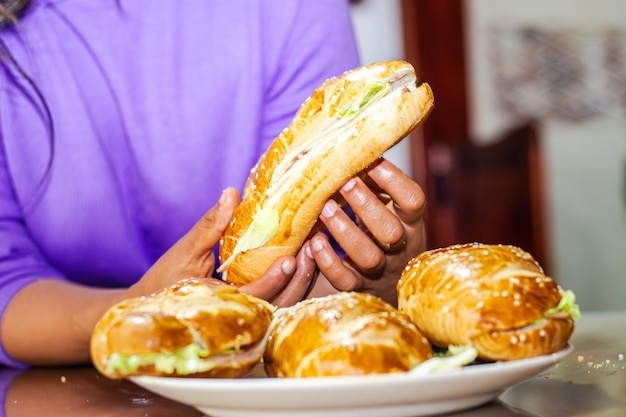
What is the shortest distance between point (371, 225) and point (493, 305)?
0.39 meters

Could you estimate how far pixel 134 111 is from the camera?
1.54m

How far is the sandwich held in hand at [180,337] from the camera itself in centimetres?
69

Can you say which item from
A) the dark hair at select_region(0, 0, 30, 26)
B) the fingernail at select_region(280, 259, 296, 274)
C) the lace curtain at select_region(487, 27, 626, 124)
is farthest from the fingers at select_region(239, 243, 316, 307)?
Answer: the lace curtain at select_region(487, 27, 626, 124)

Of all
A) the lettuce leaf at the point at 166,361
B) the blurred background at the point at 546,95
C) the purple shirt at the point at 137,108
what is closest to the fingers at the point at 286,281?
the lettuce leaf at the point at 166,361

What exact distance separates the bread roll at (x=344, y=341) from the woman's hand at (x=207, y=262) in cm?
30

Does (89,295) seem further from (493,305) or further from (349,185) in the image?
(493,305)

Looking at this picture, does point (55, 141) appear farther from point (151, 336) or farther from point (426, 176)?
point (426, 176)

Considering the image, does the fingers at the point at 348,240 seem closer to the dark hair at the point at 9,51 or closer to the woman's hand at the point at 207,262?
the woman's hand at the point at 207,262

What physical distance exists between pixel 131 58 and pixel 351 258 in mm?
687

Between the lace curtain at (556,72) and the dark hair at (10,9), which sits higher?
the dark hair at (10,9)

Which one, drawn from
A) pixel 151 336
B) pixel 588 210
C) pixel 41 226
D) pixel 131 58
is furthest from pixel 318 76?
pixel 588 210

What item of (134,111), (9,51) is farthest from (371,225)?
(9,51)

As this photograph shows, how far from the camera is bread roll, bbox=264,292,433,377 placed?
0.68 meters

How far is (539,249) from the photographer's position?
3.14 meters
